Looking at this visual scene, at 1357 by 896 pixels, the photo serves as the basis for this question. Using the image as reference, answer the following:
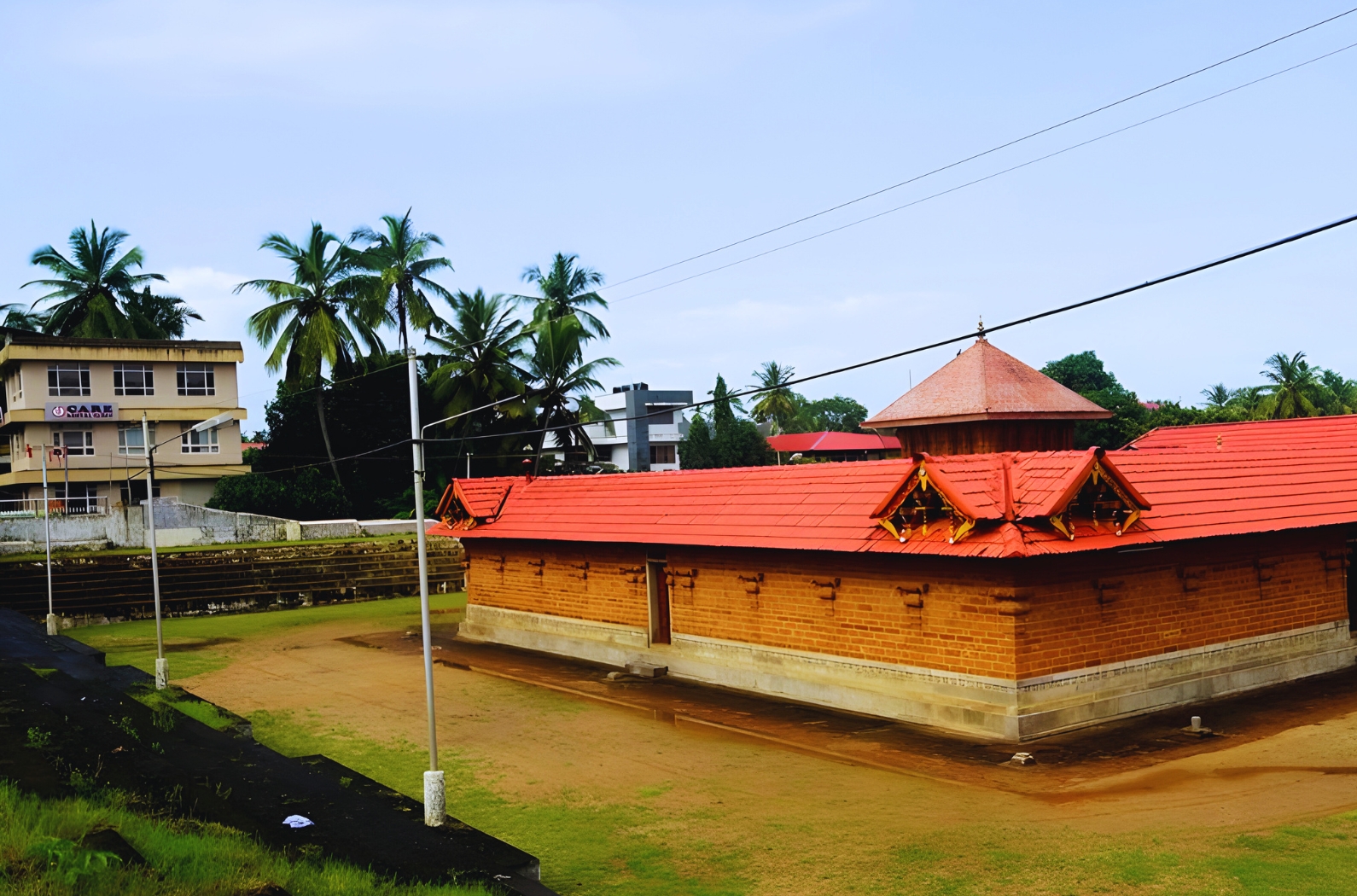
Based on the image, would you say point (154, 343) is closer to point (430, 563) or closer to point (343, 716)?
point (430, 563)

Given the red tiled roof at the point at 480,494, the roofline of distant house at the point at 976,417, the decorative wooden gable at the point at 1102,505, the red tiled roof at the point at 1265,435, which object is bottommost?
the decorative wooden gable at the point at 1102,505

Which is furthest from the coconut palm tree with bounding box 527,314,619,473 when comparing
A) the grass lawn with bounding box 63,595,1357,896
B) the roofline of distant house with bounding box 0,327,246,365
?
the grass lawn with bounding box 63,595,1357,896

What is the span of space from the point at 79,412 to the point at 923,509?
4301 cm

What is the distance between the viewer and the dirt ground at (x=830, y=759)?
1140cm

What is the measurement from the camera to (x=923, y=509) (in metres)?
15.4

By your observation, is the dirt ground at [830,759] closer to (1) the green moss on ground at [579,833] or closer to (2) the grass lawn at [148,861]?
(1) the green moss on ground at [579,833]

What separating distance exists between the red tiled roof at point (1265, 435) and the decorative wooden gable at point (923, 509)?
982 centimetres

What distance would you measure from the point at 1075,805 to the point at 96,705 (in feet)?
42.6

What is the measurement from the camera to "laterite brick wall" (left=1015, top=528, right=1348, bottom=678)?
583 inches

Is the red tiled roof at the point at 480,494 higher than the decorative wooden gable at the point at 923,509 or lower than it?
higher

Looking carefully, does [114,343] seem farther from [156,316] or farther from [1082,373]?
[1082,373]

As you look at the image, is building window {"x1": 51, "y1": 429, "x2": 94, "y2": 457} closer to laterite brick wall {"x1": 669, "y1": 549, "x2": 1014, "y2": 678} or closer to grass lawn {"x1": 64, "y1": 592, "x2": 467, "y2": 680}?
grass lawn {"x1": 64, "y1": 592, "x2": 467, "y2": 680}

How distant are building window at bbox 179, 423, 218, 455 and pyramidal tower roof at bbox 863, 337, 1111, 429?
37.7 meters

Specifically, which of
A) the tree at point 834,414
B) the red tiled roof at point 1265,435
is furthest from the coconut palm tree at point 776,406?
the red tiled roof at point 1265,435
